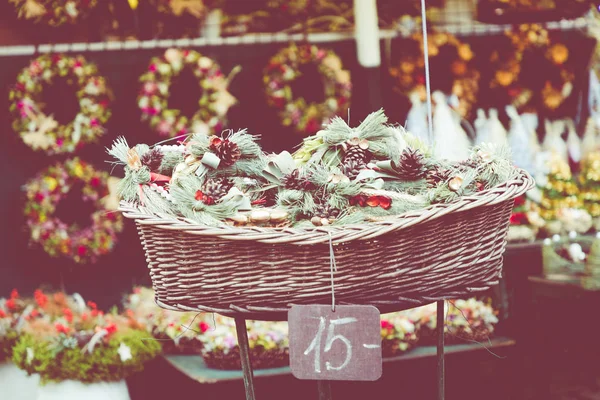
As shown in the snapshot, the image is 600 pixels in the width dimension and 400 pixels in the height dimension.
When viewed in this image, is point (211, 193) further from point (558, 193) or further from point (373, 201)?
point (558, 193)

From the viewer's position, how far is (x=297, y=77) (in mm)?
4289

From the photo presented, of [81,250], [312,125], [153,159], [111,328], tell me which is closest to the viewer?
[153,159]

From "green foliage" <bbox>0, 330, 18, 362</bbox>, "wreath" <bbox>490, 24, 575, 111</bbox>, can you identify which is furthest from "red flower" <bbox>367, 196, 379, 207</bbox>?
"wreath" <bbox>490, 24, 575, 111</bbox>

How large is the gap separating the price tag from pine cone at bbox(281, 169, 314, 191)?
300 mm

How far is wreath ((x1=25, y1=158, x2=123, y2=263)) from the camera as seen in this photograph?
156 inches

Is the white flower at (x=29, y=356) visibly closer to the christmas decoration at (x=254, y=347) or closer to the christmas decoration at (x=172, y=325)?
the christmas decoration at (x=172, y=325)

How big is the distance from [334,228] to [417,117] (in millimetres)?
2863

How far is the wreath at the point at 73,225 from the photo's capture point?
13.0 feet

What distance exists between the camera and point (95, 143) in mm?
4148

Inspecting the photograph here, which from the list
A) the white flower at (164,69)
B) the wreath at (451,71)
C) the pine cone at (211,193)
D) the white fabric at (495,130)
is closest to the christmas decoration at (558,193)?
the white fabric at (495,130)

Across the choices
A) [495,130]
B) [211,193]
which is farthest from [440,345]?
[495,130]

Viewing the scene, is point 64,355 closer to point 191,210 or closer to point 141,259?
point 141,259

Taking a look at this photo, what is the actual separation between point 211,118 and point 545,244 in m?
1.85

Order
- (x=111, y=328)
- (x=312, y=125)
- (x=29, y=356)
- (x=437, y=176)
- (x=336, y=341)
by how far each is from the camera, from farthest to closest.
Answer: (x=312, y=125) → (x=111, y=328) → (x=29, y=356) → (x=437, y=176) → (x=336, y=341)
